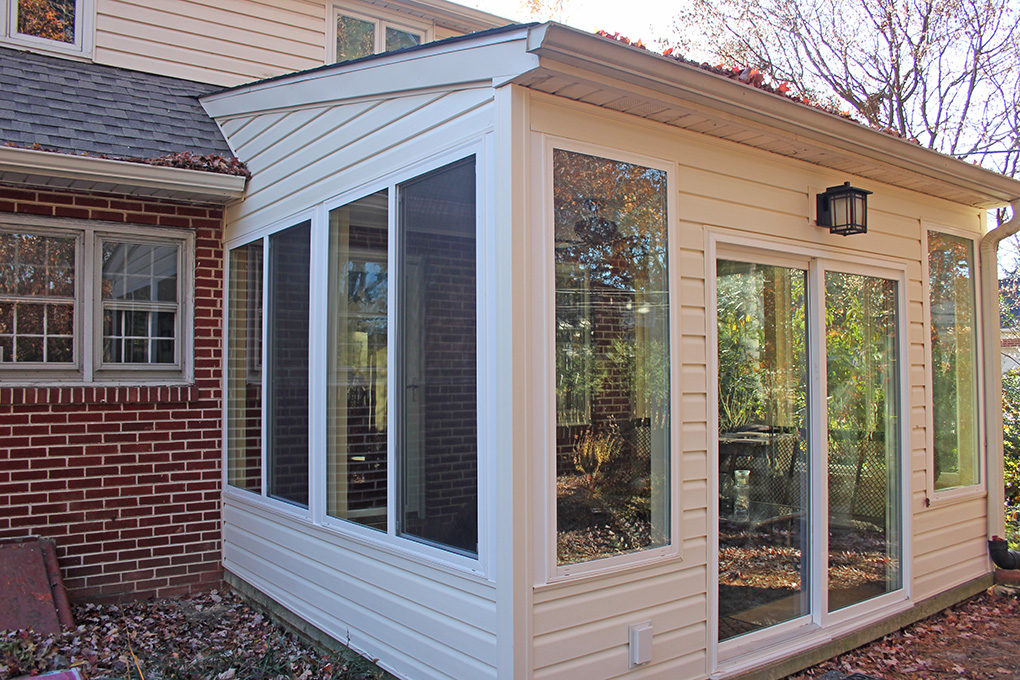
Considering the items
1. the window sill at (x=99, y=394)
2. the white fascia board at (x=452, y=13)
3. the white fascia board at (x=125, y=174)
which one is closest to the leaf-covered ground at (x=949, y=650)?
the window sill at (x=99, y=394)

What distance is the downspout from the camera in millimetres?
5531

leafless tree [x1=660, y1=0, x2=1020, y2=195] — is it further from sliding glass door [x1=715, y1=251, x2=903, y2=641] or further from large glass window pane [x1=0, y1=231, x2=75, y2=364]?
large glass window pane [x1=0, y1=231, x2=75, y2=364]

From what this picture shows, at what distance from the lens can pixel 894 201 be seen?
16.0ft

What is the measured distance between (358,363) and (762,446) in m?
2.14

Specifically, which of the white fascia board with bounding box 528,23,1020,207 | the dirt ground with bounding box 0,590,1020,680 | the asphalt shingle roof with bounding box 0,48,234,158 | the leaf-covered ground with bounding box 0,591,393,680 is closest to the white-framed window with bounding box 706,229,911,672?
the dirt ground with bounding box 0,590,1020,680

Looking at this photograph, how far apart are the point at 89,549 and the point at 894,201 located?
5497 mm

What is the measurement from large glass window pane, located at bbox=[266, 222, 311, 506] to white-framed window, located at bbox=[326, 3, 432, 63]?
11.4 feet

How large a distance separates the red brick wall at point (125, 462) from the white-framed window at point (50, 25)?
A: 1961mm

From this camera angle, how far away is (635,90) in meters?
3.20

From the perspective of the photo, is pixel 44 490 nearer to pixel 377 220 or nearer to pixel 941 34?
pixel 377 220

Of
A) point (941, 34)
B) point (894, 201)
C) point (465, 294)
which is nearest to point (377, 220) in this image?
point (465, 294)

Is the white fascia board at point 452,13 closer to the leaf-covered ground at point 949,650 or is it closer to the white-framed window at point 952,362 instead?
the white-framed window at point 952,362

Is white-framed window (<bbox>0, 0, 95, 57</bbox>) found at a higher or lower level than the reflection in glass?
higher

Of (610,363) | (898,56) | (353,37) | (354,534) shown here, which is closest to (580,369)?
(610,363)
